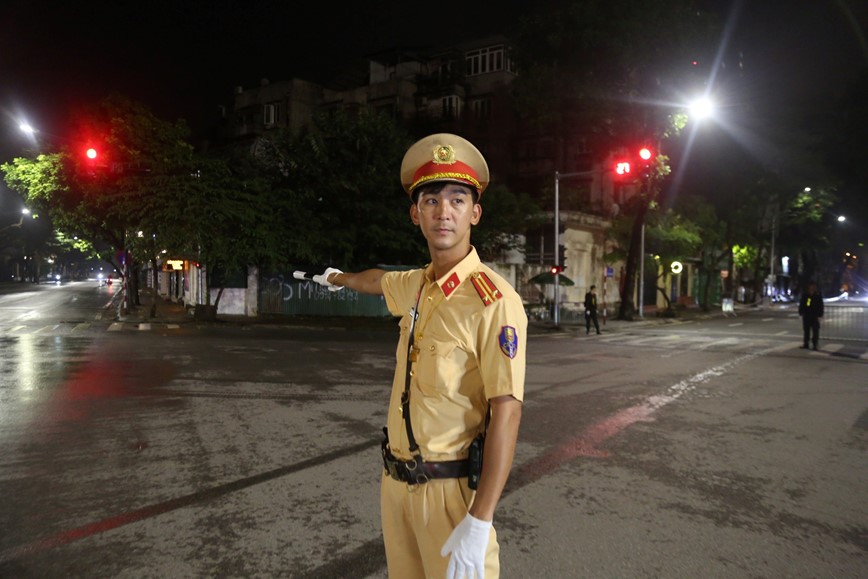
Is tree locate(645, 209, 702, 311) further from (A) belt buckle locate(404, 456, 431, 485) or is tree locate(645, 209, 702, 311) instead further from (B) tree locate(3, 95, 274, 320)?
(A) belt buckle locate(404, 456, 431, 485)

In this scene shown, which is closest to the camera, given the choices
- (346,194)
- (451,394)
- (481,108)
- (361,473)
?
(451,394)

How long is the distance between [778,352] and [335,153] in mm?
18022

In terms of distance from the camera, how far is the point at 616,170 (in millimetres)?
18609

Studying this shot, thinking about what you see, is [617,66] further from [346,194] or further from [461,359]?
[461,359]

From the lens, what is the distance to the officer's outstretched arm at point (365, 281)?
9.25ft

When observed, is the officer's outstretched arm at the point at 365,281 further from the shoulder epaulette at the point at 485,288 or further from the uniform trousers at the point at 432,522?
the uniform trousers at the point at 432,522

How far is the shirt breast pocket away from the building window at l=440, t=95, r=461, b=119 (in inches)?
1639

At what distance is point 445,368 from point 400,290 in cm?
65

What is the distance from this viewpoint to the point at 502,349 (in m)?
1.89

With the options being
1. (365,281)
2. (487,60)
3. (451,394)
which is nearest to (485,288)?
(451,394)

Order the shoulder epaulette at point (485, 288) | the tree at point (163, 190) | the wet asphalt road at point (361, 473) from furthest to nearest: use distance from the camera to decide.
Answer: the tree at point (163, 190), the wet asphalt road at point (361, 473), the shoulder epaulette at point (485, 288)

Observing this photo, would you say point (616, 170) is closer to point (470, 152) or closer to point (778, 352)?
point (778, 352)

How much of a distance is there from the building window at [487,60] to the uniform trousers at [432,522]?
140ft

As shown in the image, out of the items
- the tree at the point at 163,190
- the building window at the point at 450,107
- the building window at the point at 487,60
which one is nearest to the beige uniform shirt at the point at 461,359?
the tree at the point at 163,190
